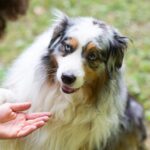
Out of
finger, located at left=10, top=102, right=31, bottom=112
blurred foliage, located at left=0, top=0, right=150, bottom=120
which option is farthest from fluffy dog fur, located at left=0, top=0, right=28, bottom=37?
blurred foliage, located at left=0, top=0, right=150, bottom=120

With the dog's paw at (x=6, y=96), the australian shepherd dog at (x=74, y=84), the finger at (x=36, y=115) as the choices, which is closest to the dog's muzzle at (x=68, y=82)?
the australian shepherd dog at (x=74, y=84)

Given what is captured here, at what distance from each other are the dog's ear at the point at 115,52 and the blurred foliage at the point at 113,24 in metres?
1.29

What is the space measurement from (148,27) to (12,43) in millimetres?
1495

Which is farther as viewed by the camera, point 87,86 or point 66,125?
point 66,125

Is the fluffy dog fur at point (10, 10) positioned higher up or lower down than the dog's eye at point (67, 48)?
higher up

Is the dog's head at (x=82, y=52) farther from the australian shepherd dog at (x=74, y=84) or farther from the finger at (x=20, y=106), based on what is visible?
the finger at (x=20, y=106)

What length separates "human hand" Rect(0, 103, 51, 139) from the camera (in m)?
2.46

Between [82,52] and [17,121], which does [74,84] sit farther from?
[17,121]

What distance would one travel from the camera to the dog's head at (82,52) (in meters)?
2.46

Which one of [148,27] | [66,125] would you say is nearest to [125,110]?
[66,125]

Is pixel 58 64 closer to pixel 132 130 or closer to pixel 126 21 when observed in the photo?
pixel 132 130

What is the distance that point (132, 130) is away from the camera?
3.26 meters

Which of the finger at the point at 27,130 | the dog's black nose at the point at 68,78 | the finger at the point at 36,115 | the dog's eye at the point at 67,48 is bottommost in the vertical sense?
the finger at the point at 27,130

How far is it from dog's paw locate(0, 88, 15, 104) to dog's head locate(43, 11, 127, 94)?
0.29 meters
